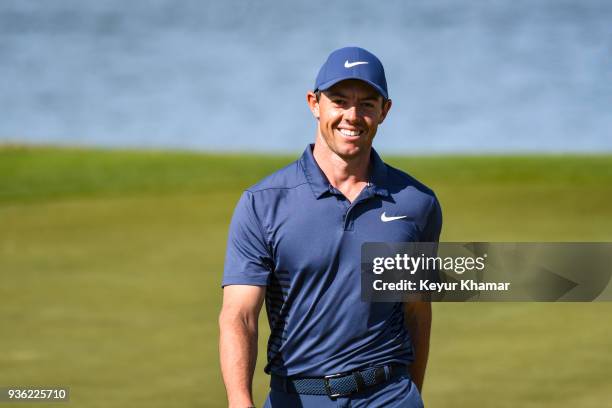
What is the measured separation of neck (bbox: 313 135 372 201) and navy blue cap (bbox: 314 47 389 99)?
324mm

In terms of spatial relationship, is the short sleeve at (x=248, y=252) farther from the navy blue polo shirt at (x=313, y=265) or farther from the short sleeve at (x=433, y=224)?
the short sleeve at (x=433, y=224)

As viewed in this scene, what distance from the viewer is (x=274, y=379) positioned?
5691 millimetres

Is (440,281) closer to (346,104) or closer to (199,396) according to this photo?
(346,104)

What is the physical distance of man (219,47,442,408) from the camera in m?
5.45

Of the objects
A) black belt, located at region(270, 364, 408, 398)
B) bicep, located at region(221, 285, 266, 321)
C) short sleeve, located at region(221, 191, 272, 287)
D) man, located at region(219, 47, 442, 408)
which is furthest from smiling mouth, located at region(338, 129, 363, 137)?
black belt, located at region(270, 364, 408, 398)

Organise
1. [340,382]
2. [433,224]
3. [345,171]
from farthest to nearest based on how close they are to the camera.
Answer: [433,224] < [345,171] < [340,382]

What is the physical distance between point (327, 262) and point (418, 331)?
72 cm

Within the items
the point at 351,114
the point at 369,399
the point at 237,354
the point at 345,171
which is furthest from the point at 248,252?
the point at 369,399

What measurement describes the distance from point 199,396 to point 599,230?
33.5ft

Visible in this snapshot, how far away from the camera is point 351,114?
545cm

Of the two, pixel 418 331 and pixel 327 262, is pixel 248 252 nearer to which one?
pixel 327 262

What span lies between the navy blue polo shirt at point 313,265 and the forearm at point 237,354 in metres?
0.19

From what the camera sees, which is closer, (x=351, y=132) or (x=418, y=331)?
(x=351, y=132)

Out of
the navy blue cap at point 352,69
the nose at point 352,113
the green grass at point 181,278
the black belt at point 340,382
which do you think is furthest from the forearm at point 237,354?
the green grass at point 181,278
